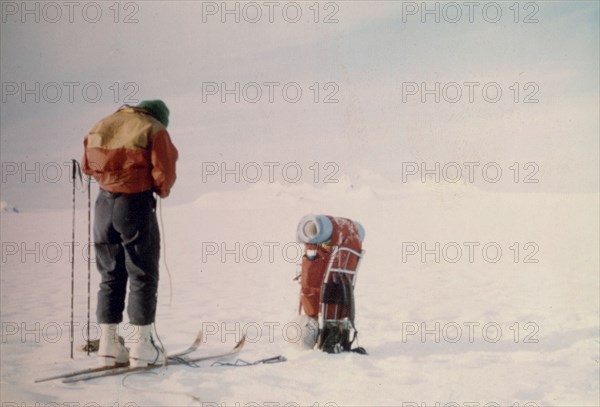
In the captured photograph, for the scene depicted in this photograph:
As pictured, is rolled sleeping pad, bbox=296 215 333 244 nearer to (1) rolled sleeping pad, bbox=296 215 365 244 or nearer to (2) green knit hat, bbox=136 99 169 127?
(1) rolled sleeping pad, bbox=296 215 365 244

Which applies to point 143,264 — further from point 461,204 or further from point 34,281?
point 461,204

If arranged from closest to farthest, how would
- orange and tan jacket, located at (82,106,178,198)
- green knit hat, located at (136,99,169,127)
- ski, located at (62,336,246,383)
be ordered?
ski, located at (62,336,246,383) → orange and tan jacket, located at (82,106,178,198) → green knit hat, located at (136,99,169,127)

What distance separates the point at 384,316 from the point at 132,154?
2.21 meters

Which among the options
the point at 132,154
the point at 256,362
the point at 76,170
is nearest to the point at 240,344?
the point at 256,362

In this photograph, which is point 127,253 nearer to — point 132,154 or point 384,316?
point 132,154

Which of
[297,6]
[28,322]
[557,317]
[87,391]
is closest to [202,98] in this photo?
[297,6]

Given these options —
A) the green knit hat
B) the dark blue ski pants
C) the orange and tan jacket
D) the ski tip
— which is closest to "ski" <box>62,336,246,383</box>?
the ski tip

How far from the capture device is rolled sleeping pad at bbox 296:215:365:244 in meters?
3.13

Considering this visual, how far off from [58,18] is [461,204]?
13.0 ft

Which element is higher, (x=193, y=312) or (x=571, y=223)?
(x=571, y=223)

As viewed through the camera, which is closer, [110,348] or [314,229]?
[110,348]

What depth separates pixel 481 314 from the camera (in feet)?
13.4

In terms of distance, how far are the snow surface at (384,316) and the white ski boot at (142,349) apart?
3.0 inches

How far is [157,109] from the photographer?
9.50ft
